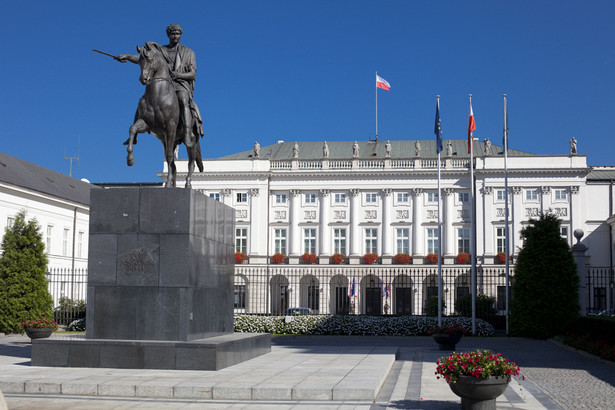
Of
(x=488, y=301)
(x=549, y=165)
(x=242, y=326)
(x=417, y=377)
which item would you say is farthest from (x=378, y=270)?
(x=417, y=377)

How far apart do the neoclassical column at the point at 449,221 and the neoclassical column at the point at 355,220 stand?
302 inches

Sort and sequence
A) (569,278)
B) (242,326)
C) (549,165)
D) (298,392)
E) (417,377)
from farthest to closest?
(549,165)
(242,326)
(569,278)
(417,377)
(298,392)

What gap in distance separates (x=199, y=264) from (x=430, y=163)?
170 ft

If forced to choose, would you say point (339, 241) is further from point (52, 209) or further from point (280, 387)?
point (280, 387)

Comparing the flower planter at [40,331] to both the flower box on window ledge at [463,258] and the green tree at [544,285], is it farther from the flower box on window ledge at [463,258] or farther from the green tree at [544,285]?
the flower box on window ledge at [463,258]

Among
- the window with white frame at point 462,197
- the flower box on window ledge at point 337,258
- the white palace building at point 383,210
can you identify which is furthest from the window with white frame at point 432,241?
the flower box on window ledge at point 337,258

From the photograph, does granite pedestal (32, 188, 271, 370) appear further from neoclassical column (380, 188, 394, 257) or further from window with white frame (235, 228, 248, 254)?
window with white frame (235, 228, 248, 254)

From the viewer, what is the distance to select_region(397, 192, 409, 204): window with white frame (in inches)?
2569

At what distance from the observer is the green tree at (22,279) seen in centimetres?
2927

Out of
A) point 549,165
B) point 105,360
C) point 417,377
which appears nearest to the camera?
point 105,360

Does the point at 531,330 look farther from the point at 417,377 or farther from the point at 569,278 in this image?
the point at 417,377

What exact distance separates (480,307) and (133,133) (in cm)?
2455

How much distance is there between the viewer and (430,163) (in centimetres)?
6456

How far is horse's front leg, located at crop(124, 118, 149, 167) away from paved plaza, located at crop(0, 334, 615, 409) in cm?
410
